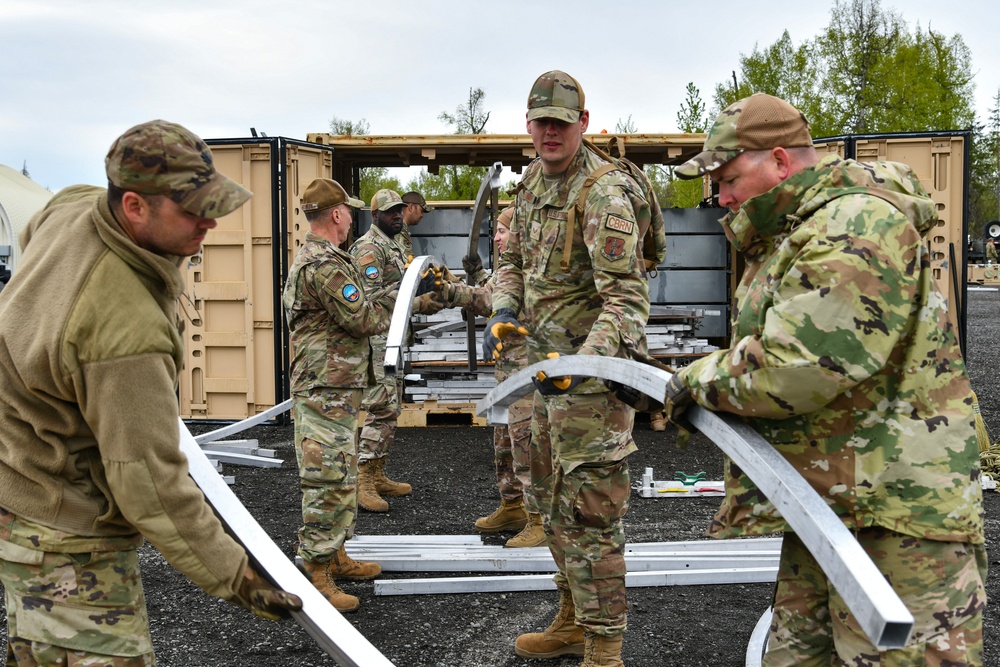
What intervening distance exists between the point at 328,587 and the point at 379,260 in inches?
134

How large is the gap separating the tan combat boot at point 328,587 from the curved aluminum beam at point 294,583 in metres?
2.34

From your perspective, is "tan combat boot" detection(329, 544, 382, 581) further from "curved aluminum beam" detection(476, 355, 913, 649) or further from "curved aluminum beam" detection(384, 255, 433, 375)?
"curved aluminum beam" detection(476, 355, 913, 649)

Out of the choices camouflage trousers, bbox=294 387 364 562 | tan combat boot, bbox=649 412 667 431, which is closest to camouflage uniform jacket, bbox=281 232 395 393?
camouflage trousers, bbox=294 387 364 562

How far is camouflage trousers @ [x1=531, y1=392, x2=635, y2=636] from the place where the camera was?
3.81 meters

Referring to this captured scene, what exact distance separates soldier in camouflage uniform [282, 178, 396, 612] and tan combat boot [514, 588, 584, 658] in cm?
116

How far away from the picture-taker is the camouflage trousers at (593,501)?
3.81 m

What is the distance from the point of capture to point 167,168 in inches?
86.8

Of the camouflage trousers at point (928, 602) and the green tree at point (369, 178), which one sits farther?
the green tree at point (369, 178)

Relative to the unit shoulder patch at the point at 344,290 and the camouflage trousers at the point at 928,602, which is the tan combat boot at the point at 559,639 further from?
the unit shoulder patch at the point at 344,290

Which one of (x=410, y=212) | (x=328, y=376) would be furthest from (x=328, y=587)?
(x=410, y=212)

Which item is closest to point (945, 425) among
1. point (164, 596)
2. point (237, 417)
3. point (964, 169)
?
point (164, 596)

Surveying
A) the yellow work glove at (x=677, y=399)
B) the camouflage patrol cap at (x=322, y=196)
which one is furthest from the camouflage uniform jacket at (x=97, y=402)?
the camouflage patrol cap at (x=322, y=196)

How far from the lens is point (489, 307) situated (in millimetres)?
5672

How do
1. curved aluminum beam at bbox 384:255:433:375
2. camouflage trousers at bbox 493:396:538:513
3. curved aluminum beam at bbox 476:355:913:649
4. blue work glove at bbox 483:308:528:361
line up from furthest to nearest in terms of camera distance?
camouflage trousers at bbox 493:396:538:513, curved aluminum beam at bbox 384:255:433:375, blue work glove at bbox 483:308:528:361, curved aluminum beam at bbox 476:355:913:649
